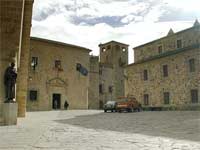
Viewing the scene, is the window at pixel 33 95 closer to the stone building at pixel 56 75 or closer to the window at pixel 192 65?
the stone building at pixel 56 75

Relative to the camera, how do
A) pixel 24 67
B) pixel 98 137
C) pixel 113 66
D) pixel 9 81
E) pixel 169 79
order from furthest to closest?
pixel 113 66, pixel 169 79, pixel 24 67, pixel 9 81, pixel 98 137

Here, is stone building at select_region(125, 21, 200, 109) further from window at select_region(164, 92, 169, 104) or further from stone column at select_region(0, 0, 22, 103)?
stone column at select_region(0, 0, 22, 103)

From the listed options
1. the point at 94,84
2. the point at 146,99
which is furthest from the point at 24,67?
the point at 94,84

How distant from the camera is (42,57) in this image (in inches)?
1216

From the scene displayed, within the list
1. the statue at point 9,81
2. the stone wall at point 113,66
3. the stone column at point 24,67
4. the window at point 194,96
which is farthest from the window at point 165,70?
the statue at point 9,81

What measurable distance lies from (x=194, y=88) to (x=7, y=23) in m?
19.3

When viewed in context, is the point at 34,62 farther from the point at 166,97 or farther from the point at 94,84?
the point at 166,97

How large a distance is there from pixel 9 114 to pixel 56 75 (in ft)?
76.2

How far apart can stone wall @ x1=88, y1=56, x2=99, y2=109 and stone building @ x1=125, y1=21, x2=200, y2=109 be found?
860 cm

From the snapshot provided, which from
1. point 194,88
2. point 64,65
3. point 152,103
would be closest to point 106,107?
A: point 152,103

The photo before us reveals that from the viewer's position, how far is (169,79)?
88.0 feet

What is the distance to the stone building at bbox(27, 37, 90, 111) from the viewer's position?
1184 inches

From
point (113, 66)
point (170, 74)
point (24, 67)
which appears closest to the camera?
point (24, 67)

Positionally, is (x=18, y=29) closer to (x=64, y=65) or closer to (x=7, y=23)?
(x=7, y=23)
